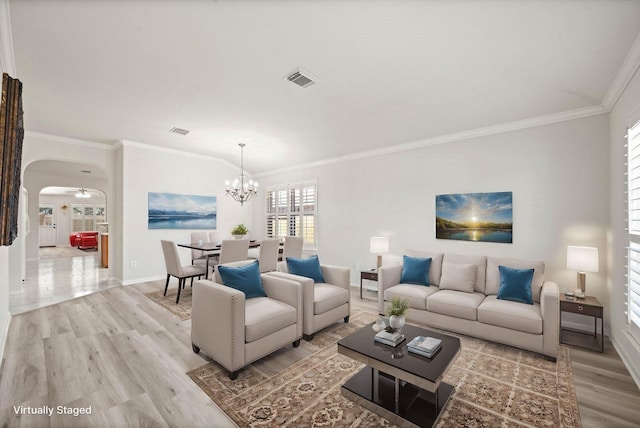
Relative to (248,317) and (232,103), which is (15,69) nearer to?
(232,103)

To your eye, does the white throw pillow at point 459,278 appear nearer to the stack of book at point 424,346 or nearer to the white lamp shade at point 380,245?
the white lamp shade at point 380,245

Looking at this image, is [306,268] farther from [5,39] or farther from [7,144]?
[5,39]

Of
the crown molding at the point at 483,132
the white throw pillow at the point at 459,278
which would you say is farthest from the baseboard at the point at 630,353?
the crown molding at the point at 483,132

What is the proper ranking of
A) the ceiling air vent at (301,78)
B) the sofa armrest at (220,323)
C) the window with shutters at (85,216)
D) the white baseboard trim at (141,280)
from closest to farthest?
the sofa armrest at (220,323) → the ceiling air vent at (301,78) → the white baseboard trim at (141,280) → the window with shutters at (85,216)

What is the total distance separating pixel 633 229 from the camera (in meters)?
2.54

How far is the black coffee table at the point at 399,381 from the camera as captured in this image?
185 cm

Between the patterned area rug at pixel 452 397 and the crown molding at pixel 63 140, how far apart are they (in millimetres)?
5377

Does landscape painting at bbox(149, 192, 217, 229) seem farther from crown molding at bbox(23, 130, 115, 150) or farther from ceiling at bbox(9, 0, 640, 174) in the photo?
ceiling at bbox(9, 0, 640, 174)

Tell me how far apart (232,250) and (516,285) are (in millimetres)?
3945

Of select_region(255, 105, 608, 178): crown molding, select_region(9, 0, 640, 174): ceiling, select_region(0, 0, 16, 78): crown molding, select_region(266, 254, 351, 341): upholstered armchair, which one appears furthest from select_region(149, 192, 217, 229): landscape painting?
select_region(266, 254, 351, 341): upholstered armchair

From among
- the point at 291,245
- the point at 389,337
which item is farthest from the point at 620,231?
the point at 291,245

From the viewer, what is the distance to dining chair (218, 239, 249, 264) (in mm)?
4504

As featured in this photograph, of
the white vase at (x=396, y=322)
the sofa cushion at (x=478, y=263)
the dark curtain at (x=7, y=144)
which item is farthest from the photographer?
the sofa cushion at (x=478, y=263)

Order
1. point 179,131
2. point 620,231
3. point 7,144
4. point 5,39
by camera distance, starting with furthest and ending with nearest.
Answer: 1. point 179,131
2. point 620,231
3. point 5,39
4. point 7,144
